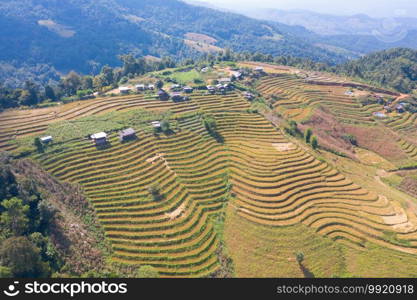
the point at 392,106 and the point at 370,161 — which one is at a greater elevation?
the point at 392,106

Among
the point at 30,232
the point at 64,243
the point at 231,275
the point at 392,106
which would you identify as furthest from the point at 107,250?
the point at 392,106

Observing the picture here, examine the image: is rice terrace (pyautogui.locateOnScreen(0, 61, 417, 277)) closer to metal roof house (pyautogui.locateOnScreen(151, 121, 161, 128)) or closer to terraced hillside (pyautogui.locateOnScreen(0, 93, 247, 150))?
terraced hillside (pyautogui.locateOnScreen(0, 93, 247, 150))

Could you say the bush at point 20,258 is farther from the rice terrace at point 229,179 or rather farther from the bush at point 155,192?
the bush at point 155,192

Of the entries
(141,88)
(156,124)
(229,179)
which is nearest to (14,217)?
(229,179)

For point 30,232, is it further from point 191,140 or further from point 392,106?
point 392,106

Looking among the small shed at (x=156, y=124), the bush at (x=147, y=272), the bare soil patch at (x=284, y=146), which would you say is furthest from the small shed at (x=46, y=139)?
the bare soil patch at (x=284, y=146)

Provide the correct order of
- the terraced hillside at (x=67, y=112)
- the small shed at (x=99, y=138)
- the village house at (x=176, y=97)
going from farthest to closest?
the village house at (x=176, y=97) → the terraced hillside at (x=67, y=112) → the small shed at (x=99, y=138)

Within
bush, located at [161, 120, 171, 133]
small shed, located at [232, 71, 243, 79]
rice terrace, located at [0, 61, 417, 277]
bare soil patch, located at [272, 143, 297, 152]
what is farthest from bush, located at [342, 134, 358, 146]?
bush, located at [161, 120, 171, 133]
